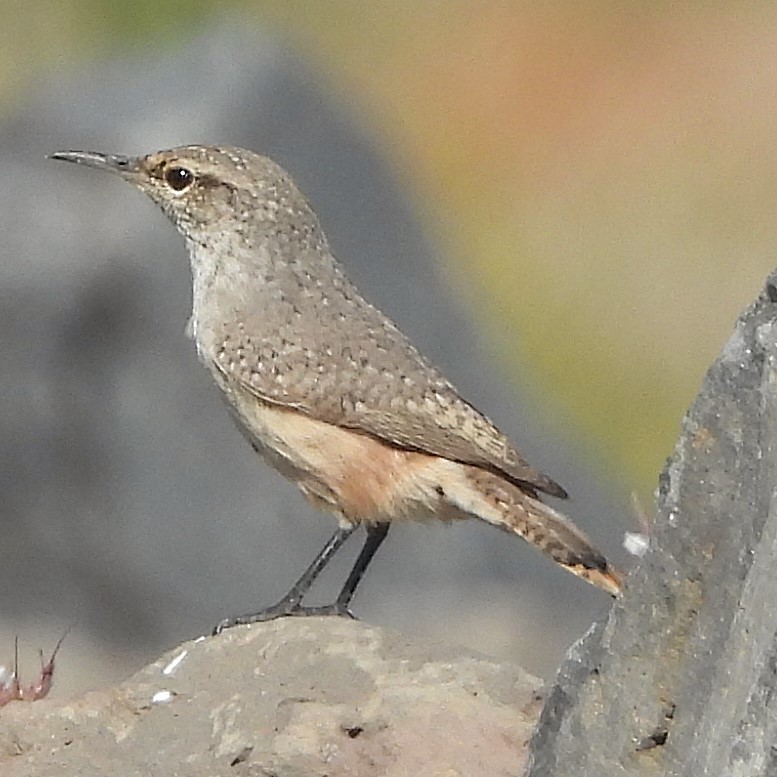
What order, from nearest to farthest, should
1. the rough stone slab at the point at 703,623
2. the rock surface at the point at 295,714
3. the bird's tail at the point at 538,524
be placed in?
the rough stone slab at the point at 703,623
the rock surface at the point at 295,714
the bird's tail at the point at 538,524

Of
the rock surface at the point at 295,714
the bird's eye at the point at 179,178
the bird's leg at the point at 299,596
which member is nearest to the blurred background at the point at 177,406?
the bird's leg at the point at 299,596

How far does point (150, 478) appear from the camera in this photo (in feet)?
34.1

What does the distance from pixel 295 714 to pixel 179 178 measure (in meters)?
2.40

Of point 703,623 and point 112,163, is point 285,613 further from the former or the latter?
point 703,623

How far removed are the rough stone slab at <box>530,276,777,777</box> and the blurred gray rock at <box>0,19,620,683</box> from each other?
18.9ft

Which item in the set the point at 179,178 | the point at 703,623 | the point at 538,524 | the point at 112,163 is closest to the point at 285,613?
the point at 538,524

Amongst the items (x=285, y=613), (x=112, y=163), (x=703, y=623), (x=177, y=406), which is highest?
(x=112, y=163)

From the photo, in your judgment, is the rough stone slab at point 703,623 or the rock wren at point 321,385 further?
the rock wren at point 321,385

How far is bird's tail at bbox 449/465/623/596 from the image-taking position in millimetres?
5824

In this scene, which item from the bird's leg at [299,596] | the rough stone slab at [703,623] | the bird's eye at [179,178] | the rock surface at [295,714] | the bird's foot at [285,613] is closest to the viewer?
the rough stone slab at [703,623]

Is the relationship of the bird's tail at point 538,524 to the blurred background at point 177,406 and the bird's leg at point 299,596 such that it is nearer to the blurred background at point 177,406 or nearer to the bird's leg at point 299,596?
the bird's leg at point 299,596

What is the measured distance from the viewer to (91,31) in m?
19.2

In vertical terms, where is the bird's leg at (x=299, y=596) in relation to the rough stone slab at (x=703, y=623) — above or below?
below

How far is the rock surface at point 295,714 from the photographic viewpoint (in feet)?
16.3
